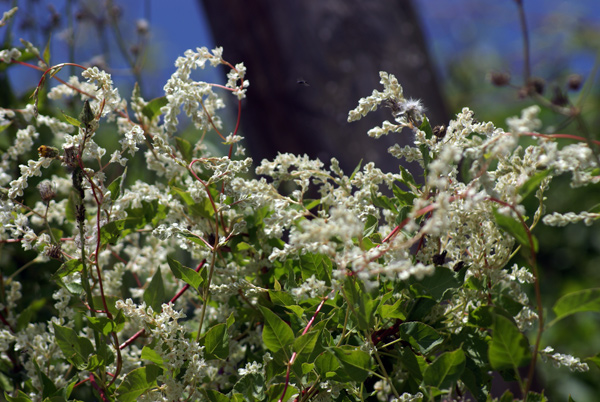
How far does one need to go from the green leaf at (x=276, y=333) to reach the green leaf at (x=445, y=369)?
124 millimetres

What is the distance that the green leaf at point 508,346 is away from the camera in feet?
1.32

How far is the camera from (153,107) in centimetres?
70

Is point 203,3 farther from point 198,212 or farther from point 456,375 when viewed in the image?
point 456,375

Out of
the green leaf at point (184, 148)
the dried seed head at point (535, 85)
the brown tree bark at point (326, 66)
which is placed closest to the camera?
the dried seed head at point (535, 85)

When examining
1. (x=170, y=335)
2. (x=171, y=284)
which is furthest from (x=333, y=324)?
(x=171, y=284)

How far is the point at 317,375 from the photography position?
0.51 meters

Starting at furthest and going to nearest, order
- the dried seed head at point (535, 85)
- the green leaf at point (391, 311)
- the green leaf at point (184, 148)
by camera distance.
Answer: the green leaf at point (184, 148), the green leaf at point (391, 311), the dried seed head at point (535, 85)

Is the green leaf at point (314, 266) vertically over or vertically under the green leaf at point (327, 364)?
over

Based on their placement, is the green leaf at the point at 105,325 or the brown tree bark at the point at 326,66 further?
the brown tree bark at the point at 326,66

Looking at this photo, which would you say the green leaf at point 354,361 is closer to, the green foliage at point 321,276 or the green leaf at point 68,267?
the green foliage at point 321,276

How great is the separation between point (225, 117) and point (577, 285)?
6.39ft

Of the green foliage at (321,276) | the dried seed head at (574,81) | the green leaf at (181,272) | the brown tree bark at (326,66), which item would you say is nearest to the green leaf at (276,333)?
the green foliage at (321,276)

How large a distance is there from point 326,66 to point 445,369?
1.25m

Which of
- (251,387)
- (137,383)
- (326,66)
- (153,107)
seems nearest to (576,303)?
(251,387)
